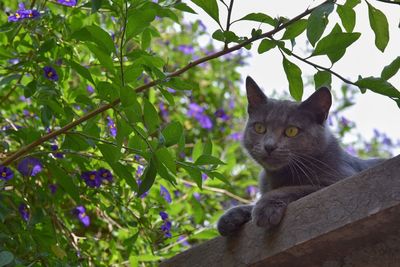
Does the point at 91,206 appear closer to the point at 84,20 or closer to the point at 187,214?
the point at 187,214

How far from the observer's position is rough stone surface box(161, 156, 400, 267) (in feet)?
3.73

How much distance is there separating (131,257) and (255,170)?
1.26 metres

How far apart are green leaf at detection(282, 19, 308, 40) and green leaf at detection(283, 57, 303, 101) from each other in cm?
6

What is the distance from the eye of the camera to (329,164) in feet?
5.89

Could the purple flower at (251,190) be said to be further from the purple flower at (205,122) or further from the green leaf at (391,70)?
the green leaf at (391,70)

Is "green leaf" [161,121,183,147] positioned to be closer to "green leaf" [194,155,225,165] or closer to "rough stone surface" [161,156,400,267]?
"green leaf" [194,155,225,165]

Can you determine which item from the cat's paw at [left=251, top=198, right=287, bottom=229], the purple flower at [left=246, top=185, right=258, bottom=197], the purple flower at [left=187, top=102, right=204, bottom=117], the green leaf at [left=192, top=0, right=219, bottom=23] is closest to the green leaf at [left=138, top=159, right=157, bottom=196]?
the cat's paw at [left=251, top=198, right=287, bottom=229]

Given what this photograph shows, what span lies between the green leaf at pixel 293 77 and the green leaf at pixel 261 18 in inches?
4.1

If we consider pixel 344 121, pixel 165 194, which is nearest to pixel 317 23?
pixel 165 194

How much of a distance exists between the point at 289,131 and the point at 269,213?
564 mm

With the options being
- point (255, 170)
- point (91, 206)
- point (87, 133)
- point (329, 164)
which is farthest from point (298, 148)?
point (255, 170)

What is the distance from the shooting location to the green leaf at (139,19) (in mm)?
1460

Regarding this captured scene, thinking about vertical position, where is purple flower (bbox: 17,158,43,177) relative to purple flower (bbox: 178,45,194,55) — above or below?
below

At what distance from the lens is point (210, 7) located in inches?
57.1
